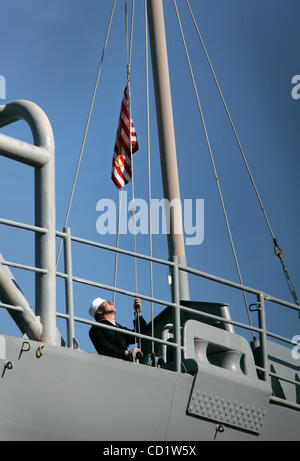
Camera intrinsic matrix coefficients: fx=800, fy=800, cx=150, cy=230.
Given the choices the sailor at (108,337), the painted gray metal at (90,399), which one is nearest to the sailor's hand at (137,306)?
the sailor at (108,337)

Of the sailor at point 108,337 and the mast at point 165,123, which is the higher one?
the mast at point 165,123

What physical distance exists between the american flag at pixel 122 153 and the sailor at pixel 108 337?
18.9 ft

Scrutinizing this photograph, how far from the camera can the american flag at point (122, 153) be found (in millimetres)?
14969

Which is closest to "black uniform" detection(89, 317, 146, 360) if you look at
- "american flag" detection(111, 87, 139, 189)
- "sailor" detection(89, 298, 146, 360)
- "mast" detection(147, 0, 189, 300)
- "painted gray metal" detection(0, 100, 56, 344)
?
"sailor" detection(89, 298, 146, 360)

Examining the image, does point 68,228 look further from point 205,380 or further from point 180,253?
point 180,253

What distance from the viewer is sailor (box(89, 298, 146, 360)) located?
8.43 meters

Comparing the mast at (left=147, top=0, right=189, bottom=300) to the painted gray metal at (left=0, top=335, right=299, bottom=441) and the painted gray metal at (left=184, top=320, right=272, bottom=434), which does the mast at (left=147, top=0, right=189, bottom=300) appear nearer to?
the painted gray metal at (left=184, top=320, right=272, bottom=434)

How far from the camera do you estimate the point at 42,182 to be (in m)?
8.19

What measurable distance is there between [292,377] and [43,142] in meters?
4.15

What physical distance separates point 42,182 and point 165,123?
20.2 feet

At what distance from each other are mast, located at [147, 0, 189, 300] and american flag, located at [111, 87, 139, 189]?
121 cm

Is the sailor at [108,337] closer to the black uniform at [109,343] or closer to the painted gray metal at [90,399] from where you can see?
the black uniform at [109,343]

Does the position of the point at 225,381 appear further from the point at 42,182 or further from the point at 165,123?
the point at 165,123
